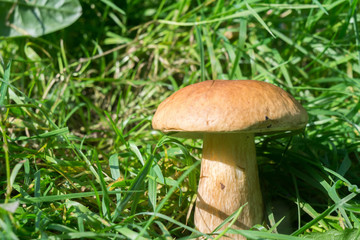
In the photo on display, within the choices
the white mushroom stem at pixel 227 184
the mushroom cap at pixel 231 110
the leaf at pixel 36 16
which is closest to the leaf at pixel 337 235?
the white mushroom stem at pixel 227 184

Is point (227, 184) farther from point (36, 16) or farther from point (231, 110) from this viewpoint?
point (36, 16)

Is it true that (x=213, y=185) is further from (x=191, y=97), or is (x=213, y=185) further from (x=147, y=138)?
(x=147, y=138)

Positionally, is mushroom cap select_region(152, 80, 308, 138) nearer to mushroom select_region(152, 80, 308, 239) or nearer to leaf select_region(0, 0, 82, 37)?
mushroom select_region(152, 80, 308, 239)

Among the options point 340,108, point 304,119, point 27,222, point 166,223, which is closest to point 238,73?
point 340,108

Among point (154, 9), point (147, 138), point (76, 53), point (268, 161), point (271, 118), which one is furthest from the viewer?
point (154, 9)

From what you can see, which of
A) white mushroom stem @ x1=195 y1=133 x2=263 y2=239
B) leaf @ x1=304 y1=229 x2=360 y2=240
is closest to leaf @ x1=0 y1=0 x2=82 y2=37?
white mushroom stem @ x1=195 y1=133 x2=263 y2=239
